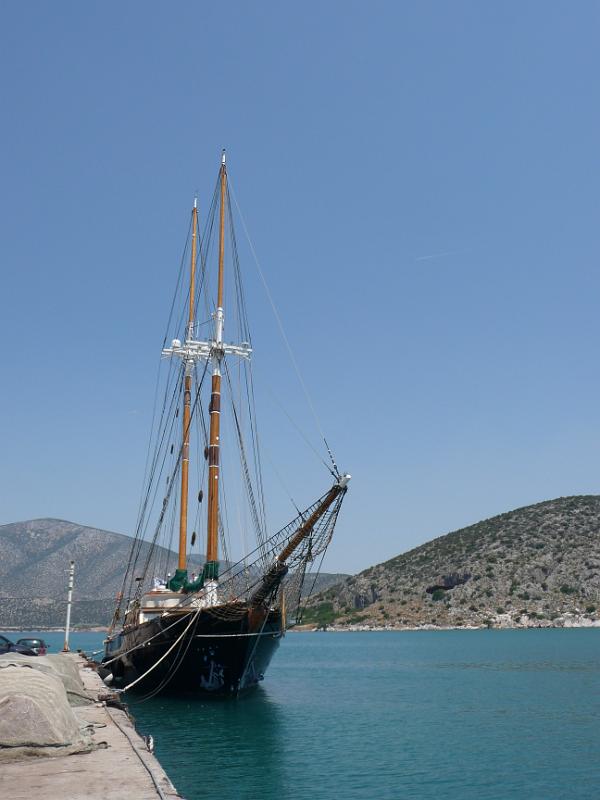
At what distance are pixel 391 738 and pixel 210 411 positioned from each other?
1739 cm

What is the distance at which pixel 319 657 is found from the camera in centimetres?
7244

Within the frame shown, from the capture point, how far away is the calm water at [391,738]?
17.9 m

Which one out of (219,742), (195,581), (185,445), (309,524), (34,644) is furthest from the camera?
(185,445)

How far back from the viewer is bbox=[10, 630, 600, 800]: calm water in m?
17.9

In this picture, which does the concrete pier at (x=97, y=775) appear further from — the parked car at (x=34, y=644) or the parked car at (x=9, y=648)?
the parked car at (x=34, y=644)

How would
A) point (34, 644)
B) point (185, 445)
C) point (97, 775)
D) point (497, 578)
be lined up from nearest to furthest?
point (97, 775), point (34, 644), point (185, 445), point (497, 578)

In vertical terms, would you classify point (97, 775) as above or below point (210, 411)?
below

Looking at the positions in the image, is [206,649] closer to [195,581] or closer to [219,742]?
[195,581]

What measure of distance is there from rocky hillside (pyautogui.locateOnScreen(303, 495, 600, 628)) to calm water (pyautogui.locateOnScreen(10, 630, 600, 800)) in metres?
77.6

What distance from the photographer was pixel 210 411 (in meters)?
36.6

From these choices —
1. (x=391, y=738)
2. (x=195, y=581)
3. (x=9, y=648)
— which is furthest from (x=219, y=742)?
(x=9, y=648)

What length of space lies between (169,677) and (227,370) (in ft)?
50.7

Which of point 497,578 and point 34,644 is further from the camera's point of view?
point 497,578

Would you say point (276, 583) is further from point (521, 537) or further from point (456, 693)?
point (521, 537)
